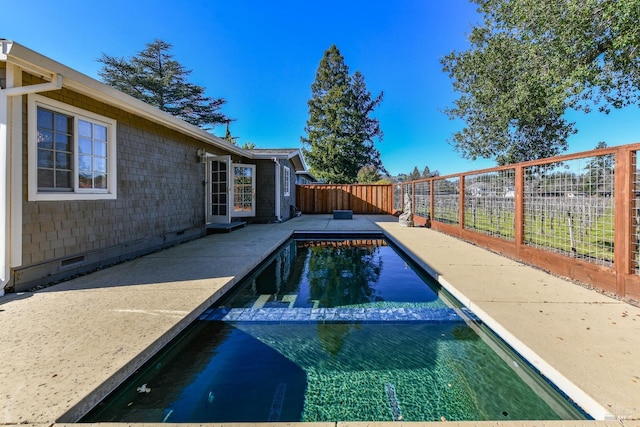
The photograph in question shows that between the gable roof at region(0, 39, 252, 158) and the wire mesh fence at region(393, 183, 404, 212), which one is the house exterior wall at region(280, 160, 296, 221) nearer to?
the wire mesh fence at region(393, 183, 404, 212)

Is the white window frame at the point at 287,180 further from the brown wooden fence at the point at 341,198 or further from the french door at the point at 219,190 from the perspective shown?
the french door at the point at 219,190

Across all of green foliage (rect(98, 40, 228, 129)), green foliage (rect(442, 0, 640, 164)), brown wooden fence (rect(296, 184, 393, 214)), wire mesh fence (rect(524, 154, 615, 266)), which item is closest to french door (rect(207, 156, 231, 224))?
wire mesh fence (rect(524, 154, 615, 266))

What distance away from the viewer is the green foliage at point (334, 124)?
25.8 m

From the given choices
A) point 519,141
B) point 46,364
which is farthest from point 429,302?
point 519,141

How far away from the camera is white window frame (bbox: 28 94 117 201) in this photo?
3.91m

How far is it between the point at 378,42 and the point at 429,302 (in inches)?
708

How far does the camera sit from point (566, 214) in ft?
14.5

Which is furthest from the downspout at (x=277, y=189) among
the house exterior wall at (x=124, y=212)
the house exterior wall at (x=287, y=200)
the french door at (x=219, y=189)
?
the house exterior wall at (x=124, y=212)

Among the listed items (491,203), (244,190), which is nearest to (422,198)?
(491,203)

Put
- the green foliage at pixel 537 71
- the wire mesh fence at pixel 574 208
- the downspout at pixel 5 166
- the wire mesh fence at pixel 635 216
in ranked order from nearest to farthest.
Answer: the wire mesh fence at pixel 635 216 < the downspout at pixel 5 166 < the wire mesh fence at pixel 574 208 < the green foliage at pixel 537 71

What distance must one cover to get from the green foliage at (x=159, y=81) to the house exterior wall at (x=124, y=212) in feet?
66.3

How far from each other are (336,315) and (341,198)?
14.7 m

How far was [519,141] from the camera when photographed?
604 inches

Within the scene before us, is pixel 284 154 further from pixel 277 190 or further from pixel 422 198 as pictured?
pixel 422 198
